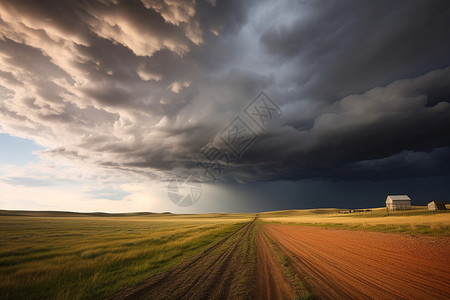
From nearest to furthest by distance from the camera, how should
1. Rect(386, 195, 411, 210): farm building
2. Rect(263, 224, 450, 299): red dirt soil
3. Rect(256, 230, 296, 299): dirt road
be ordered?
Rect(263, 224, 450, 299): red dirt soil, Rect(256, 230, 296, 299): dirt road, Rect(386, 195, 411, 210): farm building

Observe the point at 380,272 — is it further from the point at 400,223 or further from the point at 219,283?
the point at 400,223

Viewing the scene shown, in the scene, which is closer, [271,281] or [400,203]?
[271,281]

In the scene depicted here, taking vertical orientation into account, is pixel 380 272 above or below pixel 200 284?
above

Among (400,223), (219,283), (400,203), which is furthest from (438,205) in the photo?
(219,283)

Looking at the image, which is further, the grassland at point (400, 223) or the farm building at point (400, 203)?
the farm building at point (400, 203)

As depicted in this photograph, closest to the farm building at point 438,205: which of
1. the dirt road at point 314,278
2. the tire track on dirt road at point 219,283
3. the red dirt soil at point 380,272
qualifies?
the red dirt soil at point 380,272

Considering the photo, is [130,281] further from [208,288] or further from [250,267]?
[250,267]

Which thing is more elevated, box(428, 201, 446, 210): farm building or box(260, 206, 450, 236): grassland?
box(428, 201, 446, 210): farm building

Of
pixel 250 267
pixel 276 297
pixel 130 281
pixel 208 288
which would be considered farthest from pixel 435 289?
pixel 130 281

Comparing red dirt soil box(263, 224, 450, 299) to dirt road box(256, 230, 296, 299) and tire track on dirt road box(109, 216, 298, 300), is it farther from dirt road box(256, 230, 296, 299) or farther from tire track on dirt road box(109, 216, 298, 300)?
tire track on dirt road box(109, 216, 298, 300)

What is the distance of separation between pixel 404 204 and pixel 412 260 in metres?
85.2

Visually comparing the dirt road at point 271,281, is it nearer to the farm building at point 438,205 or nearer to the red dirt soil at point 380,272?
the red dirt soil at point 380,272

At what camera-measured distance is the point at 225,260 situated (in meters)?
11.5

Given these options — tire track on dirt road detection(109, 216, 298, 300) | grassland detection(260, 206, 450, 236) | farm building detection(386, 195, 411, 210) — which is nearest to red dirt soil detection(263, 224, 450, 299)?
tire track on dirt road detection(109, 216, 298, 300)
